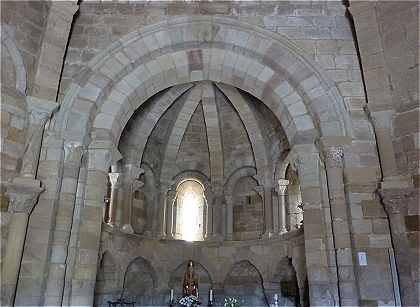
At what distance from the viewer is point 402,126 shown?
6.18 m

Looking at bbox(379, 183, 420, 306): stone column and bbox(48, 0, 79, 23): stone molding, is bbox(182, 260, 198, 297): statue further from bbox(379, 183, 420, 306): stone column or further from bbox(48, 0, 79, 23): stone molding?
bbox(48, 0, 79, 23): stone molding

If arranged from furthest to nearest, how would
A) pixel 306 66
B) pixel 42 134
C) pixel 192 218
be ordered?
pixel 192 218 → pixel 306 66 → pixel 42 134

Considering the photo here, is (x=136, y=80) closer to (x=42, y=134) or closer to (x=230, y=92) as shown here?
(x=42, y=134)

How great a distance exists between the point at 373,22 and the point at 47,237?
686 cm

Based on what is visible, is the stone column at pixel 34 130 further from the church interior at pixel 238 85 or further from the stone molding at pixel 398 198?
the stone molding at pixel 398 198

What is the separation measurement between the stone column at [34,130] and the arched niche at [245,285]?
A: 675 centimetres

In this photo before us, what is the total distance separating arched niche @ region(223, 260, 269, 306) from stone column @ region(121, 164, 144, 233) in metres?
3.29

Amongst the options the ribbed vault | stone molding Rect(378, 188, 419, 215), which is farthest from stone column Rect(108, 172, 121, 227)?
stone molding Rect(378, 188, 419, 215)

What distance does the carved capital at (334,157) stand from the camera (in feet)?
21.5

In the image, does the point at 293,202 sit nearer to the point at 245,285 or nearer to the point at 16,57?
the point at 245,285

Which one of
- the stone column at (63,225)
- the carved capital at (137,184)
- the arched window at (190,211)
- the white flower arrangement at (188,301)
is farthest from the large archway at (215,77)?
the arched window at (190,211)

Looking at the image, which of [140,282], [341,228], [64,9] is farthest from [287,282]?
[64,9]

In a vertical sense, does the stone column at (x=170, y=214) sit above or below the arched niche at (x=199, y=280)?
above

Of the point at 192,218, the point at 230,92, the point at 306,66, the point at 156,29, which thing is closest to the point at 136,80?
the point at 156,29
